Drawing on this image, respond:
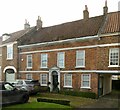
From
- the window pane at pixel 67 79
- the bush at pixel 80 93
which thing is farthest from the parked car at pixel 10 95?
the window pane at pixel 67 79

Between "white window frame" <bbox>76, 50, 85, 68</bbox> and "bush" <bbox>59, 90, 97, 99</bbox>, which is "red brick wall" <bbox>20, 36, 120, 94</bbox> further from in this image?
"bush" <bbox>59, 90, 97, 99</bbox>

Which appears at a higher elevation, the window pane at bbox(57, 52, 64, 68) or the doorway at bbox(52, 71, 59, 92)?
the window pane at bbox(57, 52, 64, 68)

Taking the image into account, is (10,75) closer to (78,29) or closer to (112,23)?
(78,29)

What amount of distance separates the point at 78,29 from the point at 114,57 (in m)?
7.29

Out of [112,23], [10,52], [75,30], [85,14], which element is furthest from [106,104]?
[10,52]

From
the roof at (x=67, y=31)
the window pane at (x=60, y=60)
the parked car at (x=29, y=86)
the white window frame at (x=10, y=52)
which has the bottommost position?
the parked car at (x=29, y=86)

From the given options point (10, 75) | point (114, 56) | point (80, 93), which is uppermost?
point (114, 56)

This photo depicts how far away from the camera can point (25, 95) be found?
17734mm

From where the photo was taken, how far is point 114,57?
74.7 feet

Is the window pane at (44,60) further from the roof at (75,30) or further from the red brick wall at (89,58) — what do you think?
the roof at (75,30)

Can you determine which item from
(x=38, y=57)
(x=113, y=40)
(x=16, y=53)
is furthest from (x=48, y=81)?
(x=113, y=40)

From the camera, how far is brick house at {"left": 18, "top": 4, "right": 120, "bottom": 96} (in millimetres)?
23250

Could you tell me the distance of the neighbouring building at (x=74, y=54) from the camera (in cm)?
2331

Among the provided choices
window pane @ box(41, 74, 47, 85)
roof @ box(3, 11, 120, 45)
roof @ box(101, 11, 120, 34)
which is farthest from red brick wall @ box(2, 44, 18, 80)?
roof @ box(101, 11, 120, 34)
